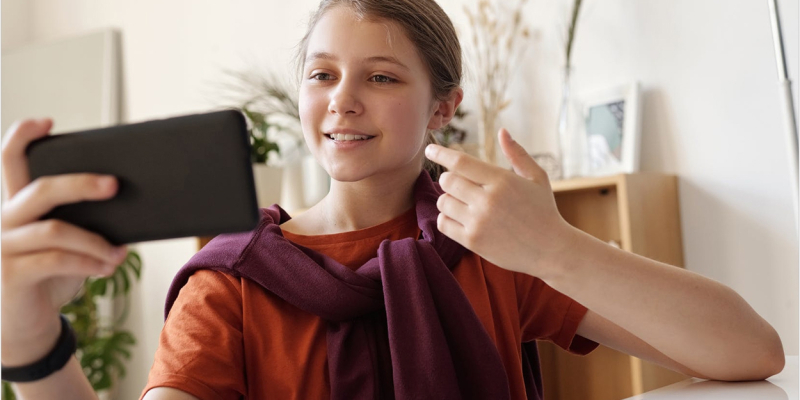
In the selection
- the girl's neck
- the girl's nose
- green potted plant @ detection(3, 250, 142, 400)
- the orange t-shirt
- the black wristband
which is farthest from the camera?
green potted plant @ detection(3, 250, 142, 400)

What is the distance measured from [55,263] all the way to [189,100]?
9.34ft

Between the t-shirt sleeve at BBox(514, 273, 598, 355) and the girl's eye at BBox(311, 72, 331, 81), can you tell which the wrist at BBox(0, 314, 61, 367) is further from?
the t-shirt sleeve at BBox(514, 273, 598, 355)

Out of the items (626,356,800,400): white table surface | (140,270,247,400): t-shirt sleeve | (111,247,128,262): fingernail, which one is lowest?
(626,356,800,400): white table surface

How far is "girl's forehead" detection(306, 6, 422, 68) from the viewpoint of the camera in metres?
1.09

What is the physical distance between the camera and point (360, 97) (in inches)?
42.2

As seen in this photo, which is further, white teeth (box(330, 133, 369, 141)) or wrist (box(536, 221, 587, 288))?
white teeth (box(330, 133, 369, 141))

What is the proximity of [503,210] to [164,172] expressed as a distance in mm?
340

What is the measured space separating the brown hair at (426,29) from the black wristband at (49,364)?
623 mm

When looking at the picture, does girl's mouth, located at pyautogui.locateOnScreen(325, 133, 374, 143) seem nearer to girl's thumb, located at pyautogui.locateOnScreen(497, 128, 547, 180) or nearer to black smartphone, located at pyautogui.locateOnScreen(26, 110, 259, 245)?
girl's thumb, located at pyautogui.locateOnScreen(497, 128, 547, 180)

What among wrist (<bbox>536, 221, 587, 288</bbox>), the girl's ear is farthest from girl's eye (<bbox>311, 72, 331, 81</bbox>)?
wrist (<bbox>536, 221, 587, 288</bbox>)

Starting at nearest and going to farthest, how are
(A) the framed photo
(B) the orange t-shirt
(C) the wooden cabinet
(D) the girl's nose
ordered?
(B) the orange t-shirt
(D) the girl's nose
(C) the wooden cabinet
(A) the framed photo

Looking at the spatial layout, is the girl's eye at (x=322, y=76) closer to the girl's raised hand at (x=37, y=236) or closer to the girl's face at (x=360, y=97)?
the girl's face at (x=360, y=97)

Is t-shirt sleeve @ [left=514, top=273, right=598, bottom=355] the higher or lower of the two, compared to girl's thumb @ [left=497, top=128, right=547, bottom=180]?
lower

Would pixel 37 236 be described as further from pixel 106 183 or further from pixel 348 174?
pixel 348 174
